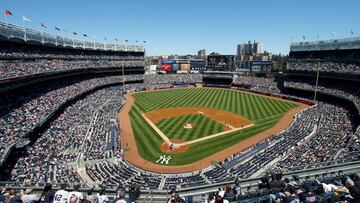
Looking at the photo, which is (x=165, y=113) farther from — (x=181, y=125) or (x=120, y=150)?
(x=120, y=150)

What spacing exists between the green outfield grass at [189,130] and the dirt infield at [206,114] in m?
1.73

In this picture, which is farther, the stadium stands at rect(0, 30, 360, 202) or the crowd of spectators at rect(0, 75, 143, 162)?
the crowd of spectators at rect(0, 75, 143, 162)

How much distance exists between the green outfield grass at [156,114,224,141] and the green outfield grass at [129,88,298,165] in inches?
6.2

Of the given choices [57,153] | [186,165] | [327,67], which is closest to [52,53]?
[57,153]

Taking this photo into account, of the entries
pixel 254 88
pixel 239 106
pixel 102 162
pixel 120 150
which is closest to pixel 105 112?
pixel 120 150

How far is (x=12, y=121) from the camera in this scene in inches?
1158

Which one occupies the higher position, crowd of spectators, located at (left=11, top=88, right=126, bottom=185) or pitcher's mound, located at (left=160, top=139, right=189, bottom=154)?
crowd of spectators, located at (left=11, top=88, right=126, bottom=185)

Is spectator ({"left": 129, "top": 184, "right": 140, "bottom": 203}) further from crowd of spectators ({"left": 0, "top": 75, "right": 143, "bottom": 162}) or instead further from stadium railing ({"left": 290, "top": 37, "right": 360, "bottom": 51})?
stadium railing ({"left": 290, "top": 37, "right": 360, "bottom": 51})

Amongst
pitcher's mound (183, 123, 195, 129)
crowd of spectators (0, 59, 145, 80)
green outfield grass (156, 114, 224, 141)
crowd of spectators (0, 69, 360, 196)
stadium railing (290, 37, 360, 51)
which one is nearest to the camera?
crowd of spectators (0, 69, 360, 196)

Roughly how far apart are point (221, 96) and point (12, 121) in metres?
51.8

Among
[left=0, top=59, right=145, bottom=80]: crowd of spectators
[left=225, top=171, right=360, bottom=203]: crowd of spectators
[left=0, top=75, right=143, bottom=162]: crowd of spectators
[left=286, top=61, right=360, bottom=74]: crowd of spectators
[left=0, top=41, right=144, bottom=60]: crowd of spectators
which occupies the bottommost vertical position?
[left=0, top=75, right=143, bottom=162]: crowd of spectators

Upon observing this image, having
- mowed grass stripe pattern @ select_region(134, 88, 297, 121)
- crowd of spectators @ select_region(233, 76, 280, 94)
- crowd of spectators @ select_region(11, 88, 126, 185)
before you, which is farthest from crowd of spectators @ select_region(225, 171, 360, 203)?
crowd of spectators @ select_region(233, 76, 280, 94)

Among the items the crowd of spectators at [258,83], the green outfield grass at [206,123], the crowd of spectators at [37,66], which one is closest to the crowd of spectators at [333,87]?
the crowd of spectators at [258,83]

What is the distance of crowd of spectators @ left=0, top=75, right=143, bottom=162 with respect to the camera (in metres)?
26.3
